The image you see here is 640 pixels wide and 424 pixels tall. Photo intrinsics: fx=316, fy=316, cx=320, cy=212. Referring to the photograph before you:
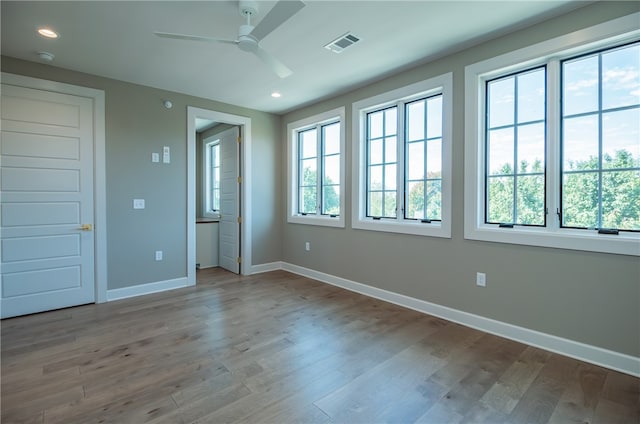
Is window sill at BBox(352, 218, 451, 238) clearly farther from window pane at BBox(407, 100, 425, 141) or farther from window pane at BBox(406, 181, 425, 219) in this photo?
window pane at BBox(407, 100, 425, 141)

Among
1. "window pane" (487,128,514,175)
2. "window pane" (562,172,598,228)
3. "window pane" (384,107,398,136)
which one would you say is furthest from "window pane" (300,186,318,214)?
"window pane" (562,172,598,228)

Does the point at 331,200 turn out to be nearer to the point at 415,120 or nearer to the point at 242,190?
the point at 242,190

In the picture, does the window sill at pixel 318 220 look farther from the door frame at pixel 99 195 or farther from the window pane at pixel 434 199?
the door frame at pixel 99 195

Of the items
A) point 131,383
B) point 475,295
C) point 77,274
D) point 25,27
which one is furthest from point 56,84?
point 475,295

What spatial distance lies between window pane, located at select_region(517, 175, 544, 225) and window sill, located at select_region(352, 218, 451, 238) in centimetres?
68

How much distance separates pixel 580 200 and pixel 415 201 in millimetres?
1519

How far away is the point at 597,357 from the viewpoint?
94.8 inches

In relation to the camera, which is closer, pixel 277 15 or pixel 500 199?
pixel 277 15

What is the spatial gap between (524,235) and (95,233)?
461 cm

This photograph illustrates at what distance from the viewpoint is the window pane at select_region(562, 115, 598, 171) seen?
2.49 meters

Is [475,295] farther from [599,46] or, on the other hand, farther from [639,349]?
[599,46]

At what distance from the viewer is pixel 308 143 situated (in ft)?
17.4

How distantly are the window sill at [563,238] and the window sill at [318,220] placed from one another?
186cm

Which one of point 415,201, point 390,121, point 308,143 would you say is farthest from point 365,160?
point 308,143
